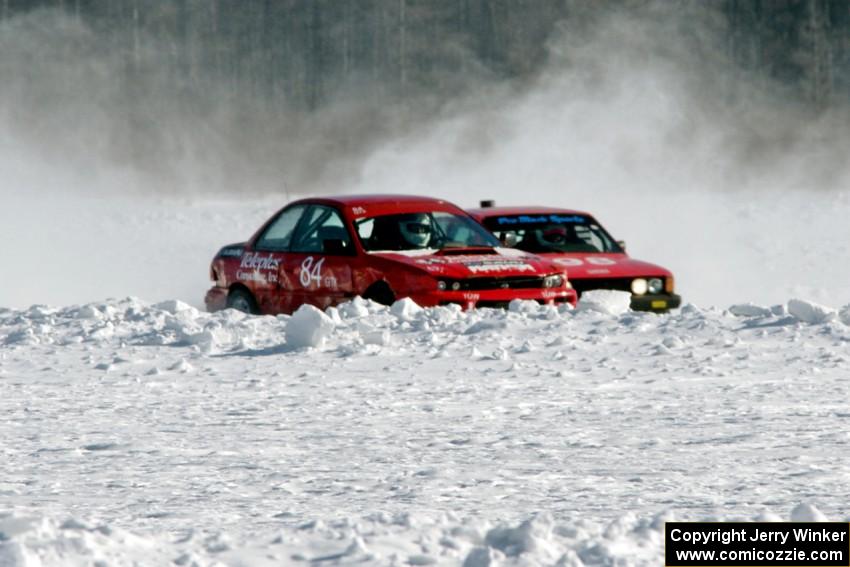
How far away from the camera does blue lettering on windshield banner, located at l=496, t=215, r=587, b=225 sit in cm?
1333

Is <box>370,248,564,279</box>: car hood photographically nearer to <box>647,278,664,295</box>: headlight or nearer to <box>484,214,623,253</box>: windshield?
<box>647,278,664,295</box>: headlight

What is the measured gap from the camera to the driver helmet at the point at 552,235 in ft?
43.3

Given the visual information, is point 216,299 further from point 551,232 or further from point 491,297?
point 551,232

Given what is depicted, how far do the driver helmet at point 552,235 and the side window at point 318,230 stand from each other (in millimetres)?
2039

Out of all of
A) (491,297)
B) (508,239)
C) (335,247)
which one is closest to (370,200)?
(335,247)

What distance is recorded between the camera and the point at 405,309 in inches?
415

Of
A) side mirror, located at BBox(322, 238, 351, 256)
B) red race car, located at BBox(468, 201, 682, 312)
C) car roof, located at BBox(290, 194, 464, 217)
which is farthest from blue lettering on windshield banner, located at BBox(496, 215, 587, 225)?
side mirror, located at BBox(322, 238, 351, 256)

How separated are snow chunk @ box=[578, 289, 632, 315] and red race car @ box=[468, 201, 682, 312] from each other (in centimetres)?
79

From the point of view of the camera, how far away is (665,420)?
23.9ft

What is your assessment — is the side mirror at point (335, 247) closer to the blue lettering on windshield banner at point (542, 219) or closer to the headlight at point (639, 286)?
the blue lettering on windshield banner at point (542, 219)

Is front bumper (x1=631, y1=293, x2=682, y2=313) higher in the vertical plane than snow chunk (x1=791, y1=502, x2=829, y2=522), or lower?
higher

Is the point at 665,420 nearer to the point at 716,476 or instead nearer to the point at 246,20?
the point at 716,476

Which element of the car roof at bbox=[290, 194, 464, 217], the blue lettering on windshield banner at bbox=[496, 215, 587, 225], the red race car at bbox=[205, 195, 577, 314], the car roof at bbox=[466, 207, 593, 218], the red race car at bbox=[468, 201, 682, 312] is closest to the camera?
the red race car at bbox=[205, 195, 577, 314]

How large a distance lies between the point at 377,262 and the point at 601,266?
7.03 ft
